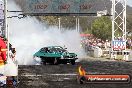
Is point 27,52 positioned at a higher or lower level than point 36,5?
lower

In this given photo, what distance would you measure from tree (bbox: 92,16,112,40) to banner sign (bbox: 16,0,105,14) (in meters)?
39.7

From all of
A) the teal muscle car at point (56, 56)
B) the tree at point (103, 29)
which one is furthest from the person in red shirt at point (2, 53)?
the tree at point (103, 29)

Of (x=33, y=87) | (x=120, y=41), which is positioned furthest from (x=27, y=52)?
(x=33, y=87)

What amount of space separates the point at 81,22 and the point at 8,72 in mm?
143812

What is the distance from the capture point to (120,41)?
43469 millimetres

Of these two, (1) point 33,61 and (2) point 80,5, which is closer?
(1) point 33,61

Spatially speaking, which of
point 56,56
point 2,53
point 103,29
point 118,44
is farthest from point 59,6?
point 103,29

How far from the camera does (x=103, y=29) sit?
9588 cm

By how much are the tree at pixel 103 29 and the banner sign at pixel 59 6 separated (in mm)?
39748

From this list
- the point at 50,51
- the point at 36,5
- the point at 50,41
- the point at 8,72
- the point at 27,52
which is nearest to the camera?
the point at 8,72

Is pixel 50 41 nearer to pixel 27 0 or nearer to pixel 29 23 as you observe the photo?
pixel 27 0

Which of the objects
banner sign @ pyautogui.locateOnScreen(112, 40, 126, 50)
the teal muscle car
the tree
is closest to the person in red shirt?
the teal muscle car

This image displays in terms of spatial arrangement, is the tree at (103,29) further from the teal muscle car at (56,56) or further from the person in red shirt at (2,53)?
the person in red shirt at (2,53)

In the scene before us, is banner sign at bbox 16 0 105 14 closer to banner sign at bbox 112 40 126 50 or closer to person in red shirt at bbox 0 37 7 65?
banner sign at bbox 112 40 126 50
